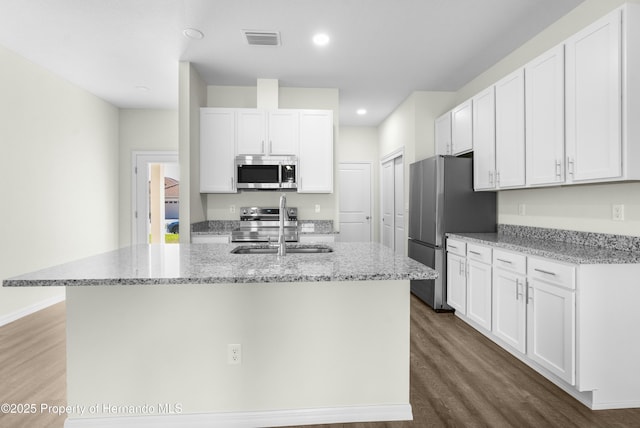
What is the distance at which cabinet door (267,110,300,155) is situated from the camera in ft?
13.9

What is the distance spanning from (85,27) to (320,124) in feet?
8.15

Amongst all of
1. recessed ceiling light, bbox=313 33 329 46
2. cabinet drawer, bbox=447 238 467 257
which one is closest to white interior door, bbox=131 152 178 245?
recessed ceiling light, bbox=313 33 329 46

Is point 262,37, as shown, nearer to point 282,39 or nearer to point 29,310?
point 282,39

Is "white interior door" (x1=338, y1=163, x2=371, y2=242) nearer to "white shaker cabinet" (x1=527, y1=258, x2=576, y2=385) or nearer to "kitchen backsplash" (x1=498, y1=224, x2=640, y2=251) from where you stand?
"kitchen backsplash" (x1=498, y1=224, x2=640, y2=251)

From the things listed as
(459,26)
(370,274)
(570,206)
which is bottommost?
(370,274)

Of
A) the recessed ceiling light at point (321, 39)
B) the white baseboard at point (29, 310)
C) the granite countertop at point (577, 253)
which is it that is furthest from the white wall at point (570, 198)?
the white baseboard at point (29, 310)

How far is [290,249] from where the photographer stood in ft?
8.03

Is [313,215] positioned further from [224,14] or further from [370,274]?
[370,274]

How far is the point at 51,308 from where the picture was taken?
4102 millimetres

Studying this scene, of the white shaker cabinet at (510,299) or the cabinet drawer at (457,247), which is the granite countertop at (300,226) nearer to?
the cabinet drawer at (457,247)

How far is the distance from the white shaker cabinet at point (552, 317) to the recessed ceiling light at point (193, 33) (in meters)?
→ 3.36

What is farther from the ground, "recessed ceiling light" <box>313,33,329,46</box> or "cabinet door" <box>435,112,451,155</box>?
"recessed ceiling light" <box>313,33,329,46</box>

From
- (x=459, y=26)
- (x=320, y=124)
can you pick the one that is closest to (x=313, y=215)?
(x=320, y=124)

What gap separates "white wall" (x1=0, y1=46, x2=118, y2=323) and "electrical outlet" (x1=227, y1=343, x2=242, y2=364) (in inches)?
124
